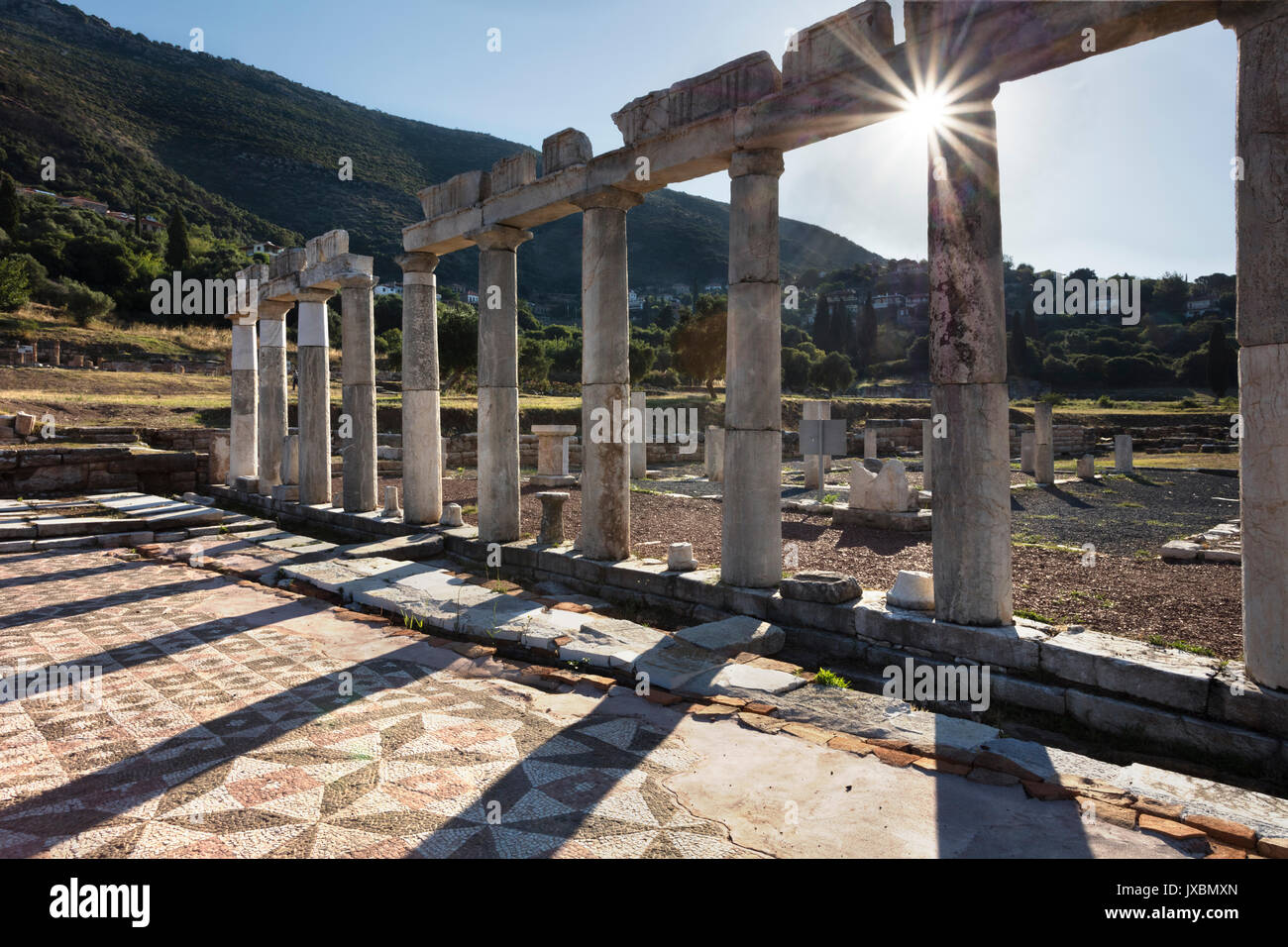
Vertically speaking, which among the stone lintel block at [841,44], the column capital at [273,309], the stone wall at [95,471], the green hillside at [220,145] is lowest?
the stone wall at [95,471]

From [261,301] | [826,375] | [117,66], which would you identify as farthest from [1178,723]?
[117,66]

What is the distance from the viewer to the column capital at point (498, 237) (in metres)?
10.0

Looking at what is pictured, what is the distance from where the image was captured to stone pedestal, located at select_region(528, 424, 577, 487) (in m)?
19.4

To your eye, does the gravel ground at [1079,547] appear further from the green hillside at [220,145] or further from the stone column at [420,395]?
the green hillside at [220,145]

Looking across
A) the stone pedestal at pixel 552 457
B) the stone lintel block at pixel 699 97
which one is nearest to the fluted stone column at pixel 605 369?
the stone lintel block at pixel 699 97

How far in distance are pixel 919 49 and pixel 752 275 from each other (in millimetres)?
2197

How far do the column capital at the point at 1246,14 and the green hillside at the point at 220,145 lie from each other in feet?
277

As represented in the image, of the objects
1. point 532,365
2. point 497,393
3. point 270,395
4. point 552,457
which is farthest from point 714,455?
point 532,365

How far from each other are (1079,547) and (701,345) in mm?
36209

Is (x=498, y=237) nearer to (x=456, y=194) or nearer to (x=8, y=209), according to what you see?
(x=456, y=194)

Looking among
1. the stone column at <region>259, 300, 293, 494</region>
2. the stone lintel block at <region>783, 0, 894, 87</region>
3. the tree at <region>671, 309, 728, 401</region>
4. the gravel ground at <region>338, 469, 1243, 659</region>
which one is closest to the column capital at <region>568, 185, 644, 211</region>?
the stone lintel block at <region>783, 0, 894, 87</region>

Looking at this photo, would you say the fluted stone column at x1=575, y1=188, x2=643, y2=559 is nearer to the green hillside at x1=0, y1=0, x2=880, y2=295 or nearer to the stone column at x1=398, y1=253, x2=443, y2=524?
the stone column at x1=398, y1=253, x2=443, y2=524

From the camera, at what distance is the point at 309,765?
4.06m

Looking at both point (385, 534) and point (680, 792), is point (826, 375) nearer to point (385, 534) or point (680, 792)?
point (385, 534)
